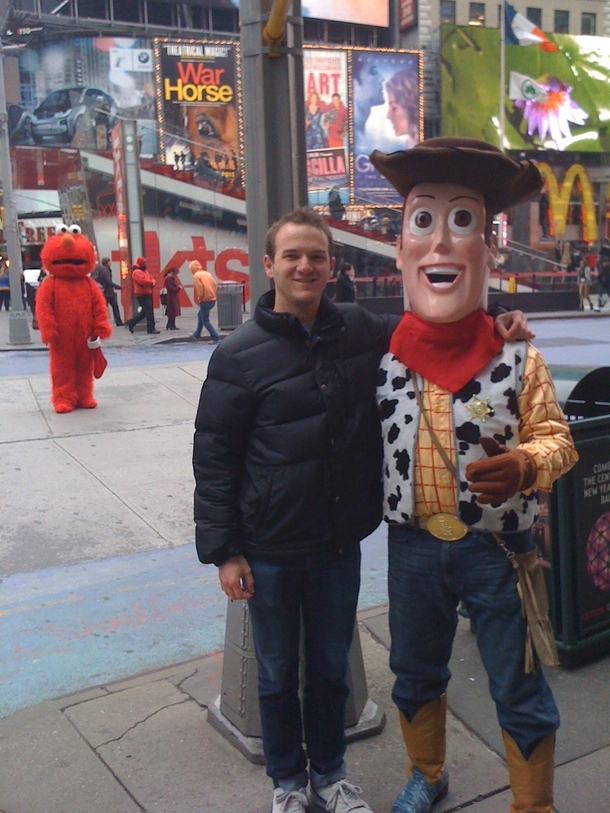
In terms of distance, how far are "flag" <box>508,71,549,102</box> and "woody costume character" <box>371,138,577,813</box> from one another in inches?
1500

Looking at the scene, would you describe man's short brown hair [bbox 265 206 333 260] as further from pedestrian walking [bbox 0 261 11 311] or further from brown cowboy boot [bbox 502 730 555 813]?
pedestrian walking [bbox 0 261 11 311]

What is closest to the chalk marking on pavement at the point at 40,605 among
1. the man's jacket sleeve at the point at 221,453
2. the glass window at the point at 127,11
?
A: the man's jacket sleeve at the point at 221,453

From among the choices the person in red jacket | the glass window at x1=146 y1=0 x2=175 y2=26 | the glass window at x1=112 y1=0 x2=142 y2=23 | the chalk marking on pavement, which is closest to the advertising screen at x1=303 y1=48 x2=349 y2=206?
the glass window at x1=146 y1=0 x2=175 y2=26

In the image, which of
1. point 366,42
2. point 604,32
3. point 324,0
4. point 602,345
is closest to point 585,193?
point 604,32

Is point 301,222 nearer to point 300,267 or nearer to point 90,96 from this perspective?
point 300,267

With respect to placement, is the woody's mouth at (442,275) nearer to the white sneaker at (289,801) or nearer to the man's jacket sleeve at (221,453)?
the man's jacket sleeve at (221,453)

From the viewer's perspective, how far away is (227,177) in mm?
32375

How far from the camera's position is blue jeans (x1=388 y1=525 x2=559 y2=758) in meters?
2.39

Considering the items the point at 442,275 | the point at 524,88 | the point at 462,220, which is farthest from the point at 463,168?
the point at 524,88

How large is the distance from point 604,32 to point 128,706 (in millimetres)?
47204

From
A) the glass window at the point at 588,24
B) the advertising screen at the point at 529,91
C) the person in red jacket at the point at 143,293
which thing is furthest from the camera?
the glass window at the point at 588,24

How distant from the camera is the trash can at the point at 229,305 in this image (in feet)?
63.6

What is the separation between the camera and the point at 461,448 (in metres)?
2.41

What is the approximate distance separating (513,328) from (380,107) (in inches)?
1384
